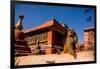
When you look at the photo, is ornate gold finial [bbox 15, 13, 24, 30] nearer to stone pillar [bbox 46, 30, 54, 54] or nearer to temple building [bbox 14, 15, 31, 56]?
temple building [bbox 14, 15, 31, 56]

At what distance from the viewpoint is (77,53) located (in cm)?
234

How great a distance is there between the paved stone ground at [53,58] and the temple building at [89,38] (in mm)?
83

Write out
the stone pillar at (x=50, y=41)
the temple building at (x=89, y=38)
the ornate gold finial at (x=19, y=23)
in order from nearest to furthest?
the ornate gold finial at (x=19, y=23) → the stone pillar at (x=50, y=41) → the temple building at (x=89, y=38)

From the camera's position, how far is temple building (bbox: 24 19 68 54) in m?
2.15

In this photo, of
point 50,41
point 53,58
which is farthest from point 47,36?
point 53,58

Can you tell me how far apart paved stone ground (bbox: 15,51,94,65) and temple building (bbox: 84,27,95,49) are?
0.27 ft

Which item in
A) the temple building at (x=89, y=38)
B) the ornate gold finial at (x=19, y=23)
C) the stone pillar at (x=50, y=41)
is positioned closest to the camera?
the ornate gold finial at (x=19, y=23)

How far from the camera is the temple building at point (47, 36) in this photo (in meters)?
2.15

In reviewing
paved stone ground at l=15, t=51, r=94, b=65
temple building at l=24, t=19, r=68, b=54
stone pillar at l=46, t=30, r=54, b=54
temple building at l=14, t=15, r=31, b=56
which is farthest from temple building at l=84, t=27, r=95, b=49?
temple building at l=14, t=15, r=31, b=56

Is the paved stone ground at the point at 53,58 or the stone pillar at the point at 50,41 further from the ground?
the stone pillar at the point at 50,41

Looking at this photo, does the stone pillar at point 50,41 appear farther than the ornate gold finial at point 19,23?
Yes

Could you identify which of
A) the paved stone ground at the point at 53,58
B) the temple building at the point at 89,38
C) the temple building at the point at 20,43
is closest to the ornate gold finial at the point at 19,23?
the temple building at the point at 20,43

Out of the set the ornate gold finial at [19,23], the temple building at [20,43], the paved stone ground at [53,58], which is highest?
the ornate gold finial at [19,23]

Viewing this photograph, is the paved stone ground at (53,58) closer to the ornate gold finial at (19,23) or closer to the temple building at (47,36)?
the temple building at (47,36)
